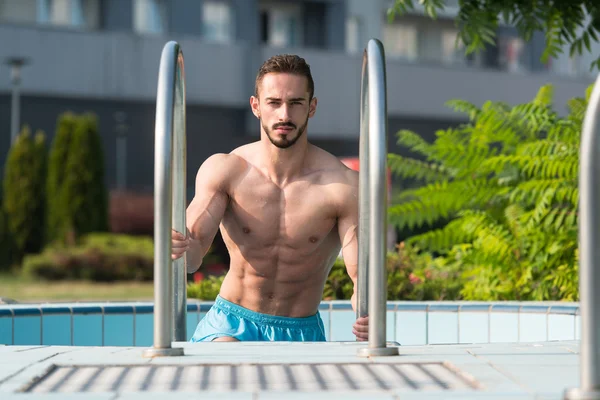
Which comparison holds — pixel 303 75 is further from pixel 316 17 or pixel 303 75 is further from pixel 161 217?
pixel 316 17

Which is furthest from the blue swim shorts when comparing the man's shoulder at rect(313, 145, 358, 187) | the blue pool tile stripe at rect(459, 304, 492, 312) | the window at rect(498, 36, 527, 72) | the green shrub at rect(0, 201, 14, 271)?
the window at rect(498, 36, 527, 72)

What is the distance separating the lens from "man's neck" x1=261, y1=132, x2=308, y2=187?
515 cm

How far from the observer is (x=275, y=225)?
5266mm

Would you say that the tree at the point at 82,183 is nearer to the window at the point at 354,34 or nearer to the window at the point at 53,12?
the window at the point at 53,12

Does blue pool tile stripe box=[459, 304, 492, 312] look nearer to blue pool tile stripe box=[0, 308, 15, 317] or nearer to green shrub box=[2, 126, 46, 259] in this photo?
blue pool tile stripe box=[0, 308, 15, 317]

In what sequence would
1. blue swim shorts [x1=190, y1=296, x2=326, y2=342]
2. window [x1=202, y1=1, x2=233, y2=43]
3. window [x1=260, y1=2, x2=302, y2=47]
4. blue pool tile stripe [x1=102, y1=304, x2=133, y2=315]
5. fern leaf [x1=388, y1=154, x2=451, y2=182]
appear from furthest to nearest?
window [x1=260, y1=2, x2=302, y2=47]
window [x1=202, y1=1, x2=233, y2=43]
fern leaf [x1=388, y1=154, x2=451, y2=182]
blue pool tile stripe [x1=102, y1=304, x2=133, y2=315]
blue swim shorts [x1=190, y1=296, x2=326, y2=342]

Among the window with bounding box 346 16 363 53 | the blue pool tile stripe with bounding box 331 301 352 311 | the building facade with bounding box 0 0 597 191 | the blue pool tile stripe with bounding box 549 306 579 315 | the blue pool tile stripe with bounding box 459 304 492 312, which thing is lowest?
the blue pool tile stripe with bounding box 331 301 352 311

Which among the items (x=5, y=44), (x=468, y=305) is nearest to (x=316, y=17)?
(x=5, y=44)

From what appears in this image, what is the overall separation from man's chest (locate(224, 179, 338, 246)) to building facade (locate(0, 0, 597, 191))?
22746mm

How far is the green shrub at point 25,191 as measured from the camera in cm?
2500

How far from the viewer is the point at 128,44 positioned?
28.2m

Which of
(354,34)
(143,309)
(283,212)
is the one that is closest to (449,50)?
(354,34)

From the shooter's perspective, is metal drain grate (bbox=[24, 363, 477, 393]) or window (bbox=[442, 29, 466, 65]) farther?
window (bbox=[442, 29, 466, 65])

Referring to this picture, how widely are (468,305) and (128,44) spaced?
2273 cm
